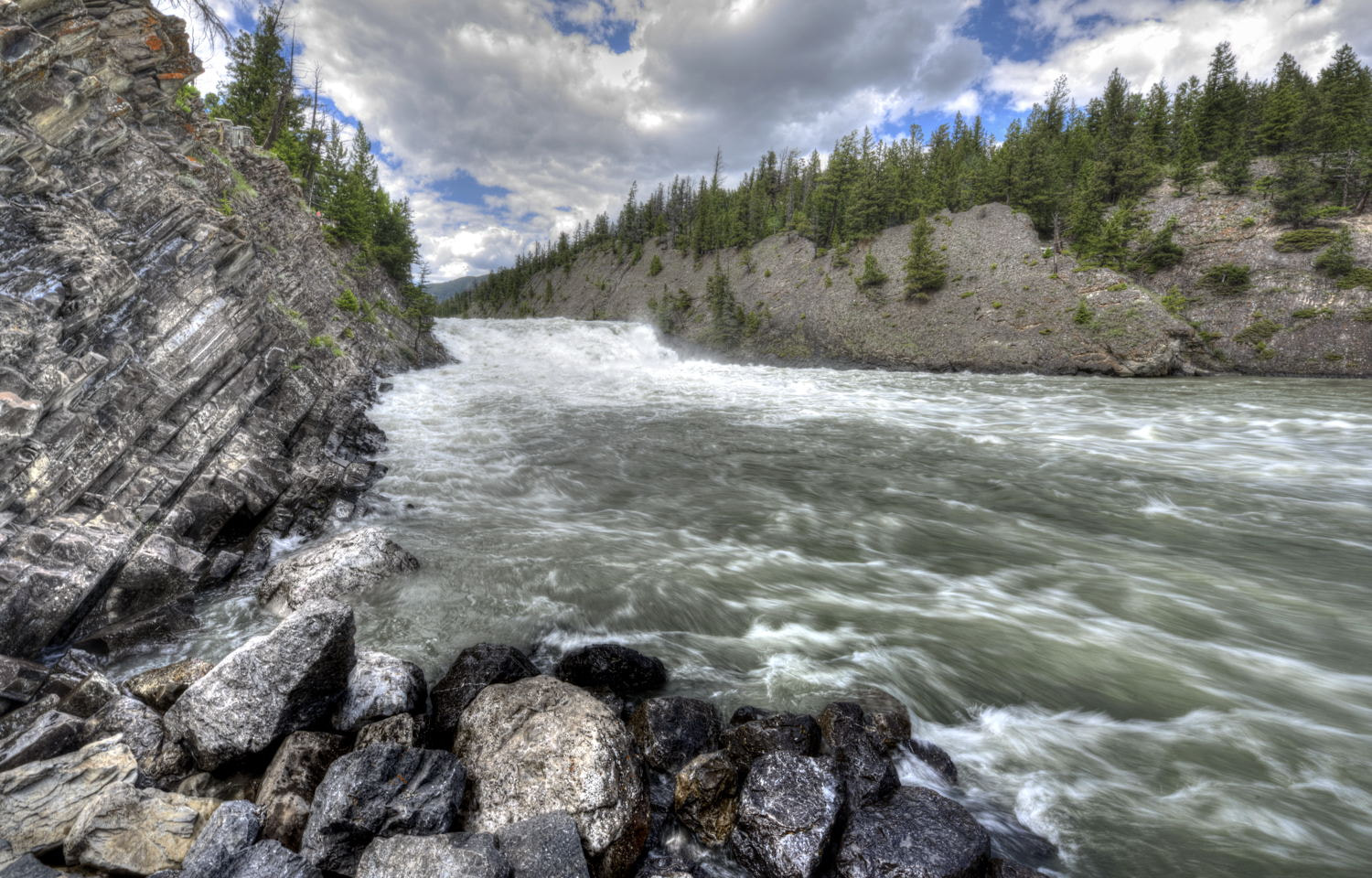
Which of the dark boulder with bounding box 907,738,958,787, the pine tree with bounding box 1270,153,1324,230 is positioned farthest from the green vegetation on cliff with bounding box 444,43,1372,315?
the dark boulder with bounding box 907,738,958,787

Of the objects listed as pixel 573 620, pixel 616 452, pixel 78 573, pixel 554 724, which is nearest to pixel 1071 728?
pixel 554 724

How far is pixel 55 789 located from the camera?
3.39m

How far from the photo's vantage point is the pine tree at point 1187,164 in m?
49.5

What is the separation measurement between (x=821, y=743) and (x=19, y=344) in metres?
10.2

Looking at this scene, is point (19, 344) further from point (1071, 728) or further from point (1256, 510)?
point (1256, 510)

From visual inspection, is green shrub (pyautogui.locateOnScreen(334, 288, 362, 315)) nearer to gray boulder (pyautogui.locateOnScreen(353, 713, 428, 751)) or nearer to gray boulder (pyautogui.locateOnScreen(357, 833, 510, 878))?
gray boulder (pyautogui.locateOnScreen(353, 713, 428, 751))

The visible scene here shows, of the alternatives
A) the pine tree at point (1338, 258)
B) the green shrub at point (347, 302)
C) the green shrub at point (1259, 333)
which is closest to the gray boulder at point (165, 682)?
the green shrub at point (347, 302)

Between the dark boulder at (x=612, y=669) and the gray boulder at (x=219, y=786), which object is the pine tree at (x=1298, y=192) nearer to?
the dark boulder at (x=612, y=669)

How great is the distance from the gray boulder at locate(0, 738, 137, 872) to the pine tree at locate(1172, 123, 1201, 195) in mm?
75621

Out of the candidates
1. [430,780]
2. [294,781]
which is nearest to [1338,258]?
[430,780]

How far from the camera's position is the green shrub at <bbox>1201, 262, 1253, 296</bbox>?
3803cm

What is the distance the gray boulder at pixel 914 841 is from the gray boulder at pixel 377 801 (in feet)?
9.06

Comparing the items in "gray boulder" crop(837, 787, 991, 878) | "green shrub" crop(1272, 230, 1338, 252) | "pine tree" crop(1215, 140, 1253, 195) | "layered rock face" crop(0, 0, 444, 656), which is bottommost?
"gray boulder" crop(837, 787, 991, 878)

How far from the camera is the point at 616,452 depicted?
49.8 feet
